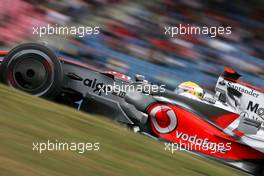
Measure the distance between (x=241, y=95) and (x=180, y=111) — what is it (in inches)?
31.2

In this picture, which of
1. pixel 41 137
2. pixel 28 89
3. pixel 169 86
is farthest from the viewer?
pixel 169 86

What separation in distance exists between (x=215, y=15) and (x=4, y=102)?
12.1 feet

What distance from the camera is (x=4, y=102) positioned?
165 inches

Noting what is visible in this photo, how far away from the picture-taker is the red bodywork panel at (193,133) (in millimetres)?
6160

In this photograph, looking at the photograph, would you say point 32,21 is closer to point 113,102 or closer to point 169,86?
point 113,102

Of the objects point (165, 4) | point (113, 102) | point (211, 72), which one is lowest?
point (113, 102)

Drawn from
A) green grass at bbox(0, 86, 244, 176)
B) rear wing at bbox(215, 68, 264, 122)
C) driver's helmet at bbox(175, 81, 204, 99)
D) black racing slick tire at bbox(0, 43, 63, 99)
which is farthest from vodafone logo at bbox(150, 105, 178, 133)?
green grass at bbox(0, 86, 244, 176)

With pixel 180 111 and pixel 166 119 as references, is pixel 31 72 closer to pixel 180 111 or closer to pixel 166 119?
pixel 166 119

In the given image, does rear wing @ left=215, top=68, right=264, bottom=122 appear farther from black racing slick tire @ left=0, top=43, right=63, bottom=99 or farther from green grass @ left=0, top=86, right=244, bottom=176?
black racing slick tire @ left=0, top=43, right=63, bottom=99

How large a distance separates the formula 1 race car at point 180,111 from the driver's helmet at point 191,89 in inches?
7.0

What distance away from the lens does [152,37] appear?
269 inches

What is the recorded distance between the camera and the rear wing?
6.30 meters

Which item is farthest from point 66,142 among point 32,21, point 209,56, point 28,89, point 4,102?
point 209,56

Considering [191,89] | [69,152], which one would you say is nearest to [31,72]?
[191,89]
